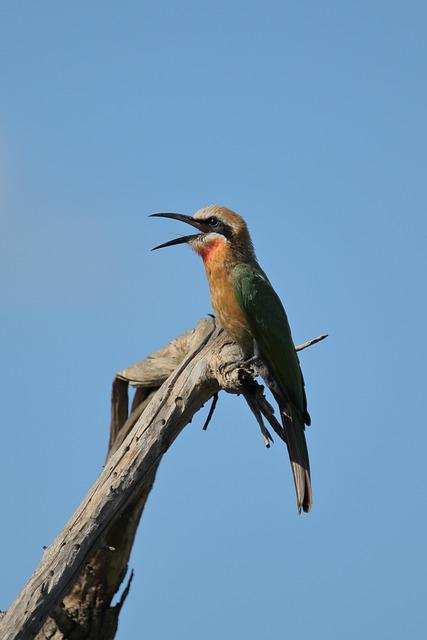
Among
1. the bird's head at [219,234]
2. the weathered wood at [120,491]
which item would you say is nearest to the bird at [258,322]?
the bird's head at [219,234]

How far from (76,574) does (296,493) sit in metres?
1.34

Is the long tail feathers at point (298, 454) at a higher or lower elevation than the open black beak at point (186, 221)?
lower

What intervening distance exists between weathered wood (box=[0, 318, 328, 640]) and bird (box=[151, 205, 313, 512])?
0.63 feet

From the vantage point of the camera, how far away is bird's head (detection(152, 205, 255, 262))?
6.20m

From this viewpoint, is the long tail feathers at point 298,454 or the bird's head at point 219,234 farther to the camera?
the bird's head at point 219,234

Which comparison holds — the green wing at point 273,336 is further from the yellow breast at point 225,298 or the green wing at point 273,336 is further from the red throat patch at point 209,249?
the red throat patch at point 209,249

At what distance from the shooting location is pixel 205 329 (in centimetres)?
636

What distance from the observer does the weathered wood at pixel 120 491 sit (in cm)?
509

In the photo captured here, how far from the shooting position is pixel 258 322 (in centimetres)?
583

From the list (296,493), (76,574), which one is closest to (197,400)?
(296,493)

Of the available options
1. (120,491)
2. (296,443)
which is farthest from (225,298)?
(120,491)

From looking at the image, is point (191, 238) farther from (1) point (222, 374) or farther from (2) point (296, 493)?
(2) point (296, 493)

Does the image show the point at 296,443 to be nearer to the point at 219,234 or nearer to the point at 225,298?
the point at 225,298

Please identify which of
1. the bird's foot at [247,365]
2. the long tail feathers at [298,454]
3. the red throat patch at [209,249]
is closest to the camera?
the bird's foot at [247,365]
